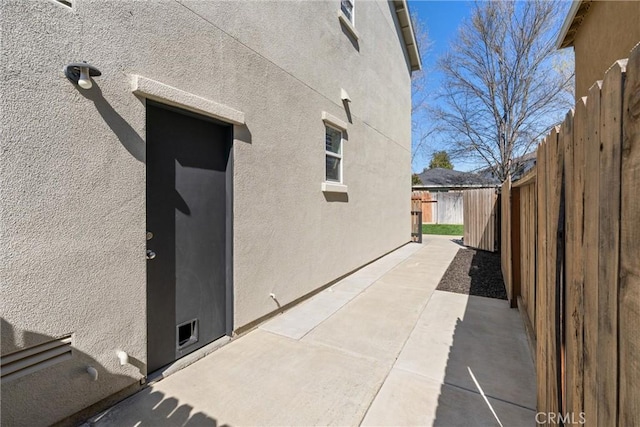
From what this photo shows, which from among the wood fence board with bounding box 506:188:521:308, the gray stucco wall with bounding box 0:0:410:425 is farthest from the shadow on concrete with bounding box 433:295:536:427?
the gray stucco wall with bounding box 0:0:410:425

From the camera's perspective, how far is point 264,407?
7.67 ft

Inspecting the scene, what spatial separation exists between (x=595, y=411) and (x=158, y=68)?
360 cm

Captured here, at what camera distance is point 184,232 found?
299 centimetres

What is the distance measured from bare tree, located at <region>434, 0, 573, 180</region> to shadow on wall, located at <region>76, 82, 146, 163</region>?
17.8m

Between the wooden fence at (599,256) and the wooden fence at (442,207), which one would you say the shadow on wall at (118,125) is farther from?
the wooden fence at (442,207)

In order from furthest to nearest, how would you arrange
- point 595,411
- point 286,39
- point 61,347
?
point 286,39 < point 61,347 < point 595,411

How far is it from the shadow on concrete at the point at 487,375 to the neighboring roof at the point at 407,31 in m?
9.38

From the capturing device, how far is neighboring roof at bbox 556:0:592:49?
16.6 feet

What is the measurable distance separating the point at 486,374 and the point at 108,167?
385 cm

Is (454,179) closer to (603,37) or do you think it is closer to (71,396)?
(603,37)

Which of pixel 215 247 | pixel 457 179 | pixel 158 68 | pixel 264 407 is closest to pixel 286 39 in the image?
pixel 158 68

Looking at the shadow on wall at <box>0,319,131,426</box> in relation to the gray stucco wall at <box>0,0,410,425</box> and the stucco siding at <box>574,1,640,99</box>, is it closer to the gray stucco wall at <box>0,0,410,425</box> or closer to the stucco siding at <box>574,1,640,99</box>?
the gray stucco wall at <box>0,0,410,425</box>

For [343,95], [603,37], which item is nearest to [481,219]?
[603,37]

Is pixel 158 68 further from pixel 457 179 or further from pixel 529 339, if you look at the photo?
pixel 457 179
